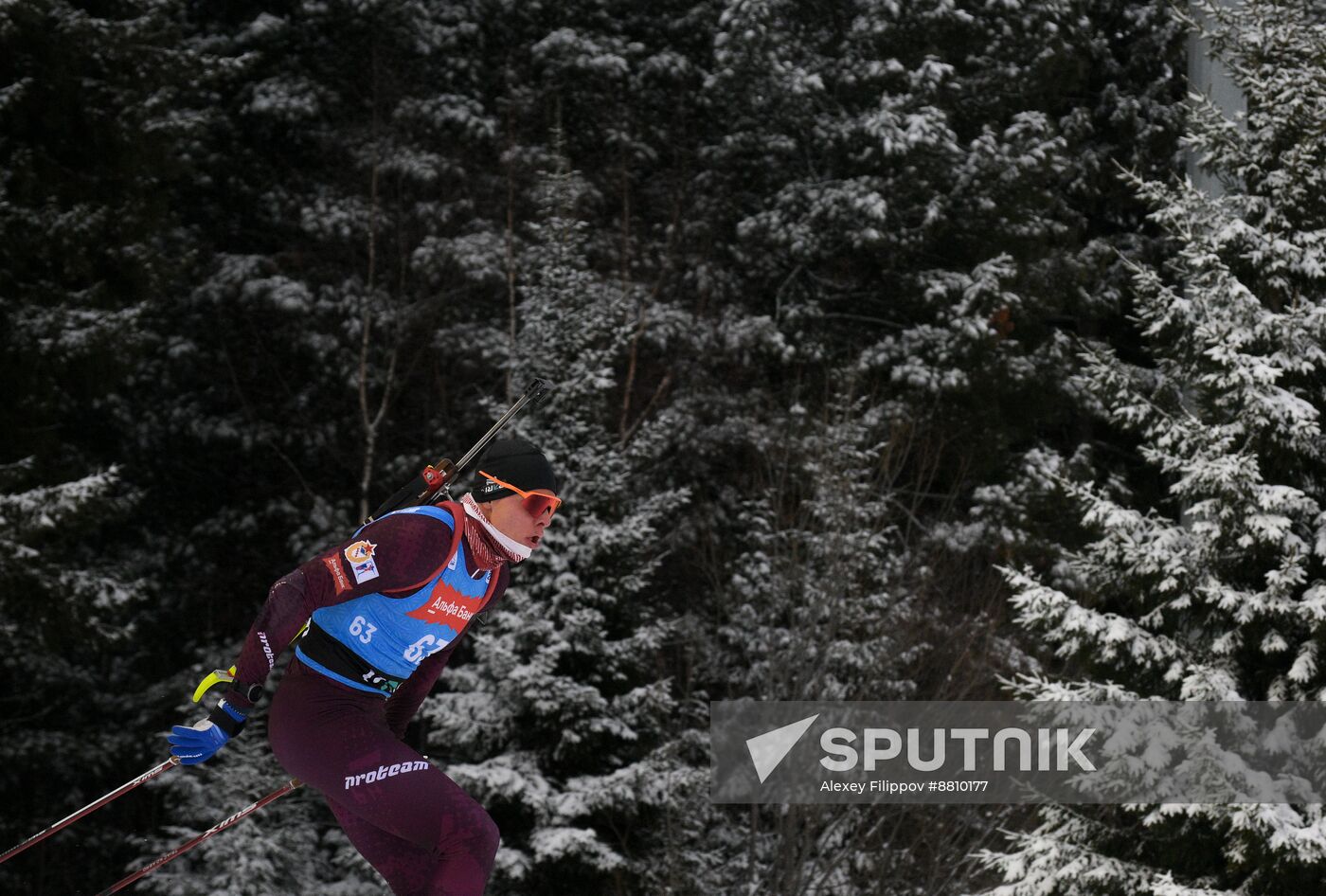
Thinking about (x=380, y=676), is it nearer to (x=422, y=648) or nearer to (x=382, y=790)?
(x=422, y=648)

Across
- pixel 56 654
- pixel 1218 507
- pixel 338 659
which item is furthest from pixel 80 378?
pixel 338 659

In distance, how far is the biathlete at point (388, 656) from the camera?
12.2 ft

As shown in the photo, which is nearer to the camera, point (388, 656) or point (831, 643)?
point (388, 656)

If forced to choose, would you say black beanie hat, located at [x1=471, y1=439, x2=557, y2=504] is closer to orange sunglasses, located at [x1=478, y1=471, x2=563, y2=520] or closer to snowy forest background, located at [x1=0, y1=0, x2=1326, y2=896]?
orange sunglasses, located at [x1=478, y1=471, x2=563, y2=520]

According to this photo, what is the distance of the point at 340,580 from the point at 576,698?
26.8 feet

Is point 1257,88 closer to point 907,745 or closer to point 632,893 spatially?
point 907,745

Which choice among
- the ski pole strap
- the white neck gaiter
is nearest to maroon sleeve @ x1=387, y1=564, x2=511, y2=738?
the ski pole strap

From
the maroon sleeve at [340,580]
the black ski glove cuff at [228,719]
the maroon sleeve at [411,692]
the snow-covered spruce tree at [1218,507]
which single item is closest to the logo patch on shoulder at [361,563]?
the maroon sleeve at [340,580]

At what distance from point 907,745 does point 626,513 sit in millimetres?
3107

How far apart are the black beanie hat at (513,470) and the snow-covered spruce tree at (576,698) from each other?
7917mm

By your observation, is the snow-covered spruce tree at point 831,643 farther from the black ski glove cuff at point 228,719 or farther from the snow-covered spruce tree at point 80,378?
the black ski glove cuff at point 228,719

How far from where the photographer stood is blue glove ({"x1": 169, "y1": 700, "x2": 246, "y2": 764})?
146 inches

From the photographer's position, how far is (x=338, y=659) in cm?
391

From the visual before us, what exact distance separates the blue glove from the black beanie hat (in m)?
0.78
